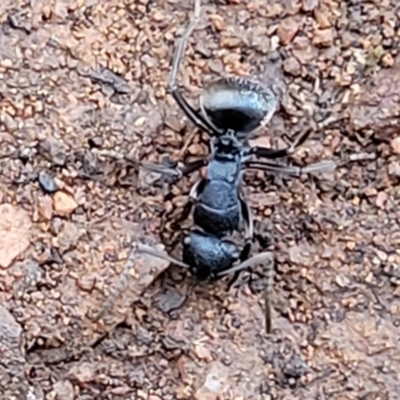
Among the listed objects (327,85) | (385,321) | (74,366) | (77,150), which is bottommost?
(74,366)

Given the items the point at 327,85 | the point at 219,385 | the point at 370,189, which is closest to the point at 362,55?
the point at 327,85

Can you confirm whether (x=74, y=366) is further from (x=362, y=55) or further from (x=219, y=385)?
(x=362, y=55)

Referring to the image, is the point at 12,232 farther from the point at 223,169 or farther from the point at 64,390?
the point at 223,169

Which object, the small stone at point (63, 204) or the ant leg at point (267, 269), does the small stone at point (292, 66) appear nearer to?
the ant leg at point (267, 269)

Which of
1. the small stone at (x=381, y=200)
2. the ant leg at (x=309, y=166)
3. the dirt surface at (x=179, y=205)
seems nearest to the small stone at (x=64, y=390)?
the dirt surface at (x=179, y=205)

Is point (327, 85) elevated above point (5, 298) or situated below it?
above

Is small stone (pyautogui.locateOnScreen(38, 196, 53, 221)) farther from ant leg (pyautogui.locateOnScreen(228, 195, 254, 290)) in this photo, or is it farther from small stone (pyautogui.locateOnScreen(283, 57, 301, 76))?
small stone (pyautogui.locateOnScreen(283, 57, 301, 76))
